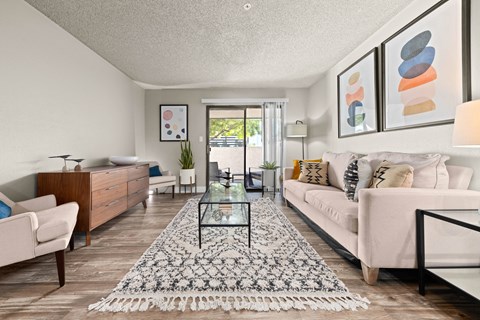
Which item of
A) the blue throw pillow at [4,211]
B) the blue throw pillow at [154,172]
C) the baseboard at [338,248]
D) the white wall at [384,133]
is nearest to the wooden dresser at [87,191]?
the blue throw pillow at [4,211]

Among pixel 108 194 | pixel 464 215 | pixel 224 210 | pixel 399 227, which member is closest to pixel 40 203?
pixel 108 194

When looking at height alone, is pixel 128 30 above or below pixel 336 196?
above

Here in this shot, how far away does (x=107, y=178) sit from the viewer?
2578 millimetres

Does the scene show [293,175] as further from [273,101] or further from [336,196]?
[273,101]

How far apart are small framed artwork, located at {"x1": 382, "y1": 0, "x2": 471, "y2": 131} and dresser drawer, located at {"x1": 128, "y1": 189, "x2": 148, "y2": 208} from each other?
3.50 metres

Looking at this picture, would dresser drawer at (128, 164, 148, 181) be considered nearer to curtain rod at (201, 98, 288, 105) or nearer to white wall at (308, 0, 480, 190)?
curtain rod at (201, 98, 288, 105)

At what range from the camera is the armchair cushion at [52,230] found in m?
1.47

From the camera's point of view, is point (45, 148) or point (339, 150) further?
point (339, 150)

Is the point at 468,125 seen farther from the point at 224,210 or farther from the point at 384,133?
the point at 224,210

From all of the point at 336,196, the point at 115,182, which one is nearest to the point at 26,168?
the point at 115,182

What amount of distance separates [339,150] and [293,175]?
0.90 m

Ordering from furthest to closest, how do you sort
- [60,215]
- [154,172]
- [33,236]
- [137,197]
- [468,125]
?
[154,172] → [137,197] → [60,215] → [33,236] → [468,125]

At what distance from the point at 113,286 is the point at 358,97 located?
139 inches

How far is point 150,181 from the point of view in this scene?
4.17 meters
